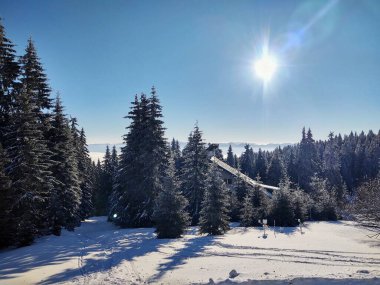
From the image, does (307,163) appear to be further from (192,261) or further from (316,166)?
(192,261)

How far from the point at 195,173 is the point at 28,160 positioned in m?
21.4

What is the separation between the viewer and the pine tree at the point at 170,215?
2381 centimetres

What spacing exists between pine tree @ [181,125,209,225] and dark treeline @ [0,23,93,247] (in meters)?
13.7

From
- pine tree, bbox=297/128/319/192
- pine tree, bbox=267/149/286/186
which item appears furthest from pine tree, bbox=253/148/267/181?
pine tree, bbox=297/128/319/192

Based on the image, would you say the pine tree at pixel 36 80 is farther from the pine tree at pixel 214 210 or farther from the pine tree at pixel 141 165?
the pine tree at pixel 214 210

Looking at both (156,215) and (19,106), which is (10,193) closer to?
(19,106)

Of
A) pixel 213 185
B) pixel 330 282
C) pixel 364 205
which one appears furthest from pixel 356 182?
pixel 330 282

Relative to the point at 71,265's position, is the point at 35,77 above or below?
above

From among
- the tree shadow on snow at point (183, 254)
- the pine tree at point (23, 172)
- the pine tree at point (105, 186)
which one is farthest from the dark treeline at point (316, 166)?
the pine tree at point (23, 172)

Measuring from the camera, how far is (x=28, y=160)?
20.3m

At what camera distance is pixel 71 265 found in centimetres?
1482

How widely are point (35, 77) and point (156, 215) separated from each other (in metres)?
16.4

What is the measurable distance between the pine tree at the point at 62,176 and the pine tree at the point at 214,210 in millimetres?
12444

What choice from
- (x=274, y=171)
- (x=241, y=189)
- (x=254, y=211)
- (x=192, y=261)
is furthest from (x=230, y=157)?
(x=192, y=261)
